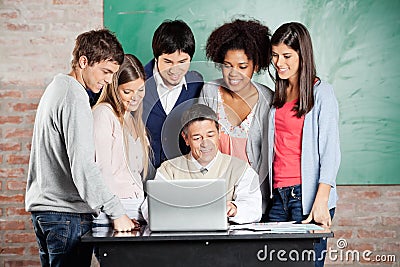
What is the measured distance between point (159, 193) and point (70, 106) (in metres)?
0.46

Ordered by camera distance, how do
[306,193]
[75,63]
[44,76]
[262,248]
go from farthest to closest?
[44,76] → [306,193] → [75,63] → [262,248]

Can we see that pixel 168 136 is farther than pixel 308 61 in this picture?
No

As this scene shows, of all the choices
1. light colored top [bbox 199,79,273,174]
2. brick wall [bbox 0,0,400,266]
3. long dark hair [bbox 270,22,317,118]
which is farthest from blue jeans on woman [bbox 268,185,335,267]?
brick wall [bbox 0,0,400,266]

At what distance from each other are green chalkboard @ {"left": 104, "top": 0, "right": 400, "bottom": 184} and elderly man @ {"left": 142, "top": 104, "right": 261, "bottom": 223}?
135 cm

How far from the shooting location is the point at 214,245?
231 cm

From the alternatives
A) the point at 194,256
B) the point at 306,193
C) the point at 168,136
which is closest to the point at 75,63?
the point at 168,136

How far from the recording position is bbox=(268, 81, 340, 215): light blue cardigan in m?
2.81

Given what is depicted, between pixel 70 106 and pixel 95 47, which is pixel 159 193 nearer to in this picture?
pixel 70 106

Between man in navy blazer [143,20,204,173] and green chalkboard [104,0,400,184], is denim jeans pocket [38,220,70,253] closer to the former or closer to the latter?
man in navy blazer [143,20,204,173]

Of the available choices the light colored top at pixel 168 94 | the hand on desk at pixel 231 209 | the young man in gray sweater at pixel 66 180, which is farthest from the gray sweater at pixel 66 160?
the hand on desk at pixel 231 209

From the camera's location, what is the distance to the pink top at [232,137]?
2.54 meters

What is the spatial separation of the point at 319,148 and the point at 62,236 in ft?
3.71

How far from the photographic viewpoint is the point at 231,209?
2.52m

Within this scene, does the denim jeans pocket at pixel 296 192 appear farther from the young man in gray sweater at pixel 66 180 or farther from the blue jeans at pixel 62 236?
the blue jeans at pixel 62 236
